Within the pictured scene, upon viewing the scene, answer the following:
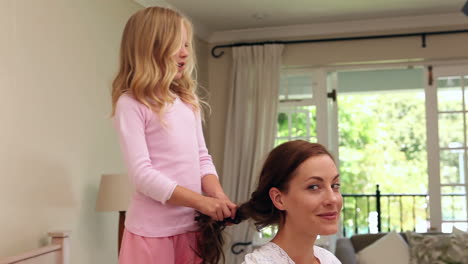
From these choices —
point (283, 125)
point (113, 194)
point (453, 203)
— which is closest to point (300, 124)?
point (283, 125)

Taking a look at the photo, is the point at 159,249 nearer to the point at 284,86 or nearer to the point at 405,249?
the point at 405,249

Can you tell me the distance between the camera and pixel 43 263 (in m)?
2.69

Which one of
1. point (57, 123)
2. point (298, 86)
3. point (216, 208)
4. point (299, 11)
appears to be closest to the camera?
point (216, 208)

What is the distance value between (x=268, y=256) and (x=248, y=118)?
4.04m

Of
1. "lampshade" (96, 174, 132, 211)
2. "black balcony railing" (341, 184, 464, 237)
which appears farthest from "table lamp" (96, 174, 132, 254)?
"black balcony railing" (341, 184, 464, 237)

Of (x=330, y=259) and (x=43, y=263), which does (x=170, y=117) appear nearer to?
→ (x=330, y=259)

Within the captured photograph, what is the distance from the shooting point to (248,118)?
5.37m

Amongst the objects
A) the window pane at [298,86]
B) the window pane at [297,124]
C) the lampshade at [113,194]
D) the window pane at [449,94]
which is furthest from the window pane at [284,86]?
the lampshade at [113,194]

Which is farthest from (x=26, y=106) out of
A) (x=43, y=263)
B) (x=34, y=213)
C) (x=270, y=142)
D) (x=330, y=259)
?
(x=270, y=142)

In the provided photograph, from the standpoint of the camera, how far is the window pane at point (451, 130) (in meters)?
5.09

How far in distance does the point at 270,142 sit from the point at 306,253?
3.90 meters

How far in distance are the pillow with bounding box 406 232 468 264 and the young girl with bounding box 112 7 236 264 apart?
287cm

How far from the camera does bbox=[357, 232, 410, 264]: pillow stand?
4172mm

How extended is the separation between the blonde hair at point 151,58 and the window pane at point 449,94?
4.03 meters
